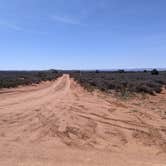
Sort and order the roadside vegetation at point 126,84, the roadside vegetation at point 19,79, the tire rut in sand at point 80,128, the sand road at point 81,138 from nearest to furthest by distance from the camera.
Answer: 1. the sand road at point 81,138
2. the tire rut in sand at point 80,128
3. the roadside vegetation at point 126,84
4. the roadside vegetation at point 19,79

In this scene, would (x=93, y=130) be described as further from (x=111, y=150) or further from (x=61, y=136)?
(x=111, y=150)

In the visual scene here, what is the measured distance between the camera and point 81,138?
8.33 meters

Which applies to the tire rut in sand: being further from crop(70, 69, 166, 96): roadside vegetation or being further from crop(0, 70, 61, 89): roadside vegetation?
crop(0, 70, 61, 89): roadside vegetation

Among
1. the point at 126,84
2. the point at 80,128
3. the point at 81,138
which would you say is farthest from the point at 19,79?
the point at 81,138

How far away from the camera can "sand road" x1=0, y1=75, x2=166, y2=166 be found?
6.49 metres

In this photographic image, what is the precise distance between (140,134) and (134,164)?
9.21 ft

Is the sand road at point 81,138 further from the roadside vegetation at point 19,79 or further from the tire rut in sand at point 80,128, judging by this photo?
the roadside vegetation at point 19,79

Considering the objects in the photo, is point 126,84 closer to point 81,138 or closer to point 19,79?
point 19,79

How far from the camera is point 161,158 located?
6.74m

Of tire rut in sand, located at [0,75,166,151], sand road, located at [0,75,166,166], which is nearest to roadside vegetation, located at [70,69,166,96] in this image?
tire rut in sand, located at [0,75,166,151]

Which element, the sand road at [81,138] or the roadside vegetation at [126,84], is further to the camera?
the roadside vegetation at [126,84]

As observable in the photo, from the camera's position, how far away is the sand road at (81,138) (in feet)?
21.3

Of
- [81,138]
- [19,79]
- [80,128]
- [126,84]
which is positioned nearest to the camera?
[81,138]

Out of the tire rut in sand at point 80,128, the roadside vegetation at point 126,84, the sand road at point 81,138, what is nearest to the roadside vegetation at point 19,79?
the roadside vegetation at point 126,84
